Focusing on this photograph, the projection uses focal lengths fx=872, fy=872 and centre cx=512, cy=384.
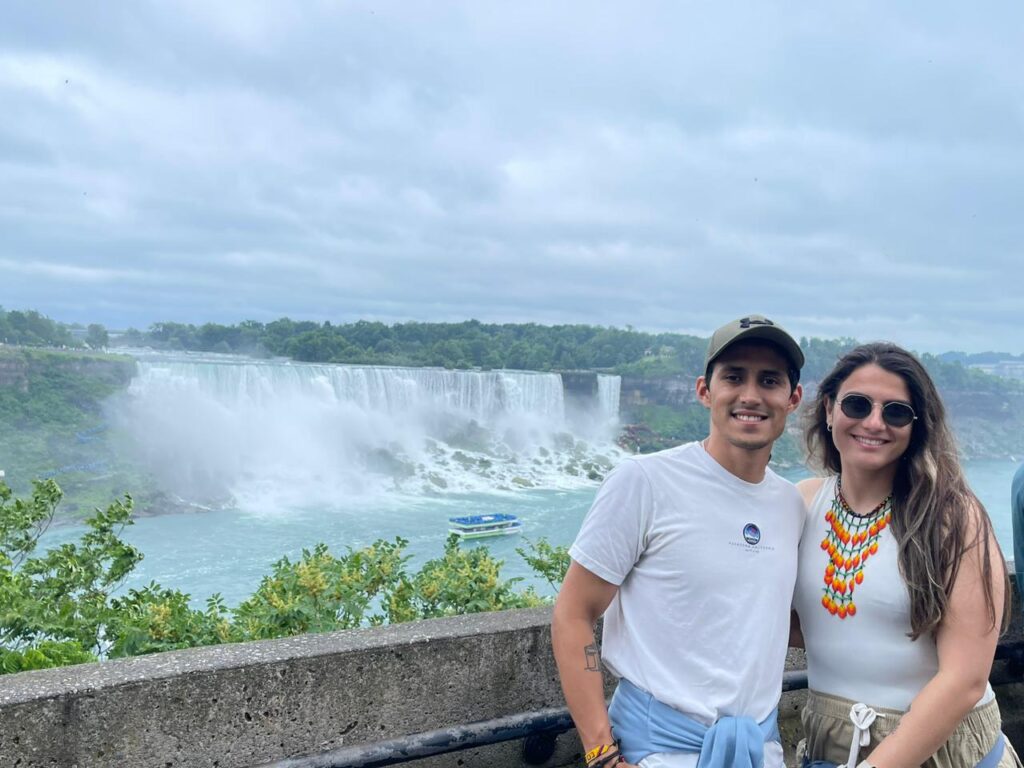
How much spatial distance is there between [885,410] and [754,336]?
351 mm

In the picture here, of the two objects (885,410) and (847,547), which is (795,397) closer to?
(885,410)

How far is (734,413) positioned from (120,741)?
1.51m

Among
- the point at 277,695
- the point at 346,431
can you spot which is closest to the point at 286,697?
the point at 277,695

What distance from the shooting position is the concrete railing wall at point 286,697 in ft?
6.05

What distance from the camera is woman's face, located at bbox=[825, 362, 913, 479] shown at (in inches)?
77.4

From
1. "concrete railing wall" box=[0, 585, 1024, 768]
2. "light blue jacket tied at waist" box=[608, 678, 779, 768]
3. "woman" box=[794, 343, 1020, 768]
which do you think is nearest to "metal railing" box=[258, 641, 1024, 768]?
"concrete railing wall" box=[0, 585, 1024, 768]

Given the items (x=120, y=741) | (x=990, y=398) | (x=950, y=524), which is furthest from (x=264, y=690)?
(x=990, y=398)

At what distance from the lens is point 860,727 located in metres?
1.87

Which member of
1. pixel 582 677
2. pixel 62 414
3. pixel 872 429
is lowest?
pixel 62 414

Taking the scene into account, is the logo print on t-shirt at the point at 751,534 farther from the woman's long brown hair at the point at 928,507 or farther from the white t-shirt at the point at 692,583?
the woman's long brown hair at the point at 928,507

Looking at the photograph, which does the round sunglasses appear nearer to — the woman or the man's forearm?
the woman

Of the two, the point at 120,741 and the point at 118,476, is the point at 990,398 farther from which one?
the point at 120,741

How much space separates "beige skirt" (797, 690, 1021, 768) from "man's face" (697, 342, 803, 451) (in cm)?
63

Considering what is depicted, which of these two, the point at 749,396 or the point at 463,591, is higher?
the point at 749,396
